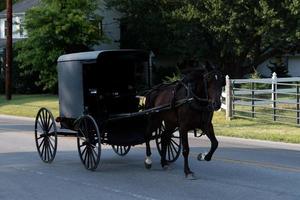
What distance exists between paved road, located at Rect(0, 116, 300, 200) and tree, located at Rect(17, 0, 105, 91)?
27143mm

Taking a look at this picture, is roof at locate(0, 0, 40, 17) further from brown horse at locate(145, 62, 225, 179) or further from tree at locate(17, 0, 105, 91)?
brown horse at locate(145, 62, 225, 179)

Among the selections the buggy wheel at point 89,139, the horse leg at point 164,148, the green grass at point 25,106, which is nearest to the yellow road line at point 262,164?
the horse leg at point 164,148

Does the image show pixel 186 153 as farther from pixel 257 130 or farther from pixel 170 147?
pixel 257 130

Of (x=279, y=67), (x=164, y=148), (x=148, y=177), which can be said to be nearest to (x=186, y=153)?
(x=148, y=177)

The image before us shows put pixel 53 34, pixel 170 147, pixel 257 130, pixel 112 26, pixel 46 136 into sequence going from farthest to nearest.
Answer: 1. pixel 112 26
2. pixel 53 34
3. pixel 257 130
4. pixel 46 136
5. pixel 170 147

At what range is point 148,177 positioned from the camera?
35.1 ft

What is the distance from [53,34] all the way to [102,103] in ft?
100

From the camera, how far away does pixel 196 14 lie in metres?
42.7

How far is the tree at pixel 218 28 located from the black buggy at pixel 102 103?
2751 cm

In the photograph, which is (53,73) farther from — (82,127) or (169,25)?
(82,127)

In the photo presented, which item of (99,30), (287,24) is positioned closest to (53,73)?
(99,30)

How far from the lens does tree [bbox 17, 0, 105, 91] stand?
1631 inches

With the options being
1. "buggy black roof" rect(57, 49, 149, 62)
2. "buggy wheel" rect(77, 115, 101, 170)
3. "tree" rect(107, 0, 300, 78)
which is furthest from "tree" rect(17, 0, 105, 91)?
"buggy wheel" rect(77, 115, 101, 170)

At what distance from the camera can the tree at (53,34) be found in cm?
4144
